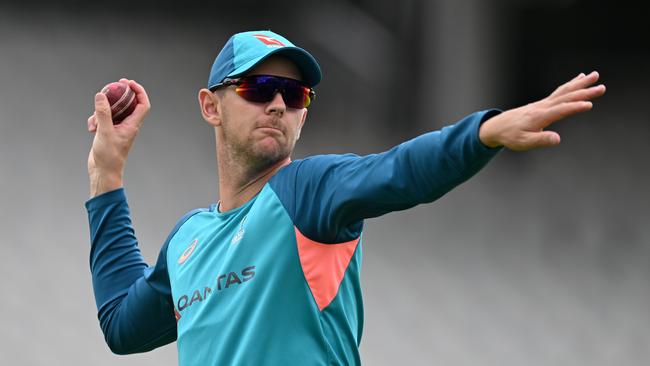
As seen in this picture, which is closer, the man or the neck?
the man

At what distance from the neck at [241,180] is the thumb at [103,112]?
552 millimetres

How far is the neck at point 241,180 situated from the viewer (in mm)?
2826

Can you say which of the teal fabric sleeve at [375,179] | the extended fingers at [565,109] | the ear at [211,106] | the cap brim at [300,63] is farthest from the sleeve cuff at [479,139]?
the ear at [211,106]

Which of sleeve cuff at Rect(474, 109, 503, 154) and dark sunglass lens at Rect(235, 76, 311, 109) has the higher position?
dark sunglass lens at Rect(235, 76, 311, 109)

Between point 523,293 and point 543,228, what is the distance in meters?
0.37

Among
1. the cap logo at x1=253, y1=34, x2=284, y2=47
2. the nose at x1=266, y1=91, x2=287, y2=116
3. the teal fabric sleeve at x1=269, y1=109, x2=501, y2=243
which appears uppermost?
the cap logo at x1=253, y1=34, x2=284, y2=47

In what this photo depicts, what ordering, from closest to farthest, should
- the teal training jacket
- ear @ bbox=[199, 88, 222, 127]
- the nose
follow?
the teal training jacket, the nose, ear @ bbox=[199, 88, 222, 127]

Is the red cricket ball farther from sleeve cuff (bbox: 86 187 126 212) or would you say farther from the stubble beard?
the stubble beard

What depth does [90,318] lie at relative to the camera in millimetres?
5617

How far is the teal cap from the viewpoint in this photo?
2734 millimetres

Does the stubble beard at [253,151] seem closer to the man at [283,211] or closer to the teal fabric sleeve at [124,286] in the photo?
the man at [283,211]

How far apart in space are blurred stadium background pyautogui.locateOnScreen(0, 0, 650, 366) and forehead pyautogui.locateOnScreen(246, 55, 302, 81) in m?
2.93

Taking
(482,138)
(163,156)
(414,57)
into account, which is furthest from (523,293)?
(482,138)

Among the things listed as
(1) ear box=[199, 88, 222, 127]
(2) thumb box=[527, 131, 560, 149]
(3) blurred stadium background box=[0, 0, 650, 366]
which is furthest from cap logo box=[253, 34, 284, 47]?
(3) blurred stadium background box=[0, 0, 650, 366]
